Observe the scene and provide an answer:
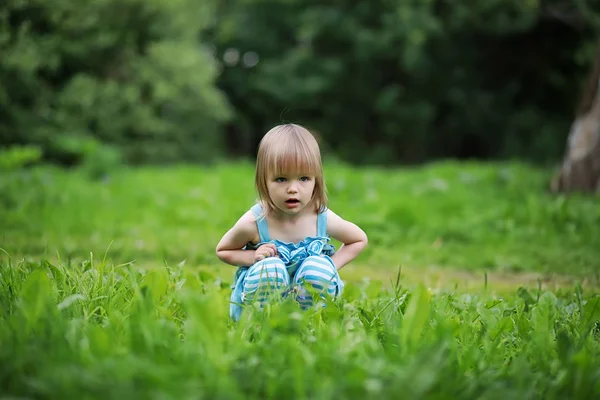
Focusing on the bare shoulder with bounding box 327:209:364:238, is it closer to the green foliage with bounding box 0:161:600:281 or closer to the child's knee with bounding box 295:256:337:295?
the child's knee with bounding box 295:256:337:295

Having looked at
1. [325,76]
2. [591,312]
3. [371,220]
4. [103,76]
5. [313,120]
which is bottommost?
[371,220]

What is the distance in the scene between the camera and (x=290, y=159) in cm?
232

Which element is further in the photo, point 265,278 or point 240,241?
point 240,241

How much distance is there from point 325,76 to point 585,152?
14.5 meters

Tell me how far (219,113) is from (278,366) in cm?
1364

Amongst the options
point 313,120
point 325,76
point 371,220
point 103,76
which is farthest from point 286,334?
point 313,120

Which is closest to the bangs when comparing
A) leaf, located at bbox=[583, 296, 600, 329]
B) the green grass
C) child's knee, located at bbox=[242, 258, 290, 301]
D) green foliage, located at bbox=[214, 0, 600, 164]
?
child's knee, located at bbox=[242, 258, 290, 301]

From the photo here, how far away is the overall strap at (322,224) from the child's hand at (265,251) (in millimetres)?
213

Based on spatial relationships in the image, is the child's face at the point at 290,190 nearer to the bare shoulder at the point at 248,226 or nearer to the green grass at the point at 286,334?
the bare shoulder at the point at 248,226

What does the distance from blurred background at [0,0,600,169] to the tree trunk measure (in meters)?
7.71

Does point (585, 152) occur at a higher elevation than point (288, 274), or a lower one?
higher

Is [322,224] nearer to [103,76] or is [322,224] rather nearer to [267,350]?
[267,350]

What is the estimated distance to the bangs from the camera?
2.32m

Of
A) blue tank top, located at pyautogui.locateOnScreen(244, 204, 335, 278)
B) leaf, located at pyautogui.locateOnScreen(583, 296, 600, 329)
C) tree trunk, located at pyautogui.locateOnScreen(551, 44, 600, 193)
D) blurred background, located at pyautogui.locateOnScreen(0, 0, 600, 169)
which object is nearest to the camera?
leaf, located at pyautogui.locateOnScreen(583, 296, 600, 329)
